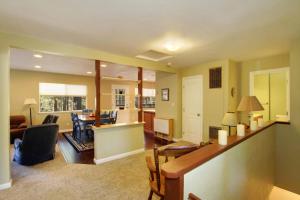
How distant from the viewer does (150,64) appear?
450 cm

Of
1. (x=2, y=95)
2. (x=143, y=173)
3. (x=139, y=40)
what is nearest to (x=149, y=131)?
(x=143, y=173)

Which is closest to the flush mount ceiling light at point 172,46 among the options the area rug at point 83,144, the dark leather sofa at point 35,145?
the dark leather sofa at point 35,145

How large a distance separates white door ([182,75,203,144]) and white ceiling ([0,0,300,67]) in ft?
6.19

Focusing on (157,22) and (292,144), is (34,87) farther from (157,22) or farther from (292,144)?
(292,144)

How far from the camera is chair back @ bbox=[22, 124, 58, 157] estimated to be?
331 cm

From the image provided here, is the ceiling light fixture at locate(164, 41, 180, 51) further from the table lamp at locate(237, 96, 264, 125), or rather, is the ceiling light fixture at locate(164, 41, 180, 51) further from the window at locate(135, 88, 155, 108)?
the window at locate(135, 88, 155, 108)

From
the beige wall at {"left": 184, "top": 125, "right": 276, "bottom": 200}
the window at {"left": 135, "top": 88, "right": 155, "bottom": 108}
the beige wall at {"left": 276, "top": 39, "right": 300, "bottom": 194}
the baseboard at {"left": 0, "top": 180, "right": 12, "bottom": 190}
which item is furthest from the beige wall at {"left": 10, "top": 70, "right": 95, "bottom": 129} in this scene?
the beige wall at {"left": 276, "top": 39, "right": 300, "bottom": 194}

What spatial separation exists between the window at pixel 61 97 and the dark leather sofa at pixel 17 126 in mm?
836

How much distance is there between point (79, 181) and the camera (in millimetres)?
2770

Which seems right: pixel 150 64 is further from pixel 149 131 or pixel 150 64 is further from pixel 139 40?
pixel 149 131

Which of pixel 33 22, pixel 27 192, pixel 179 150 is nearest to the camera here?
pixel 179 150

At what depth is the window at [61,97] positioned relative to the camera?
667 cm

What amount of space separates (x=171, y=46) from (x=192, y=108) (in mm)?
2552

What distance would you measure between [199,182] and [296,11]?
234 centimetres
